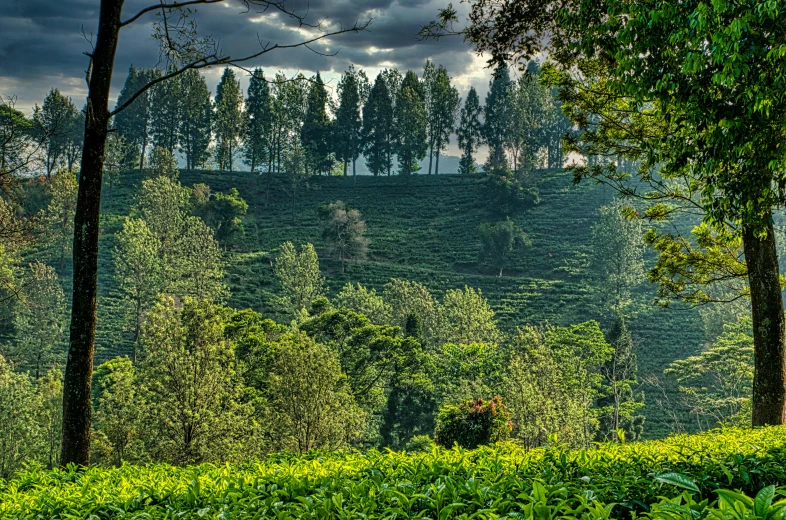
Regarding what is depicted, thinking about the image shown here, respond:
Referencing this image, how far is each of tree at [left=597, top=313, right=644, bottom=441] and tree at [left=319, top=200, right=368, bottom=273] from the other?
2630cm

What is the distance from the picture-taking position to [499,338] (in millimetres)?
35438

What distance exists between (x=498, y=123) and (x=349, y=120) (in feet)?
61.9

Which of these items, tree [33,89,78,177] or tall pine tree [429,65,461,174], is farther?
tall pine tree [429,65,461,174]

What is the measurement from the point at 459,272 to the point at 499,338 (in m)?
18.2

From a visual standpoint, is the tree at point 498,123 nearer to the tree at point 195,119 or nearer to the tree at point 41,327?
the tree at point 195,119

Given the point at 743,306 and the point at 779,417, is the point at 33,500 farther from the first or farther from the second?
the point at 743,306

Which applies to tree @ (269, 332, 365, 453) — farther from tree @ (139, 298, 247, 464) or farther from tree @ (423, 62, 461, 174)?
tree @ (423, 62, 461, 174)

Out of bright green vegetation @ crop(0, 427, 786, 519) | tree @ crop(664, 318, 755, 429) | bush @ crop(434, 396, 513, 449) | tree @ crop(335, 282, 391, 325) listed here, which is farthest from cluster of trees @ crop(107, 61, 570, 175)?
bright green vegetation @ crop(0, 427, 786, 519)

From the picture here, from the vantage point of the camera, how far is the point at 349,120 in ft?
231

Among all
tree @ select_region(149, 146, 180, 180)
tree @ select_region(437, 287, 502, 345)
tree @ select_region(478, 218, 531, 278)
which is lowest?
tree @ select_region(437, 287, 502, 345)

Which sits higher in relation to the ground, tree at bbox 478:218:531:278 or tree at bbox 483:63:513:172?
tree at bbox 483:63:513:172

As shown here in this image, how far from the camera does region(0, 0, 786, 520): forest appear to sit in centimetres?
327

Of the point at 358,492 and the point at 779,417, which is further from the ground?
the point at 358,492

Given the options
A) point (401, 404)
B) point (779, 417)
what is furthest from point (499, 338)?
point (779, 417)
